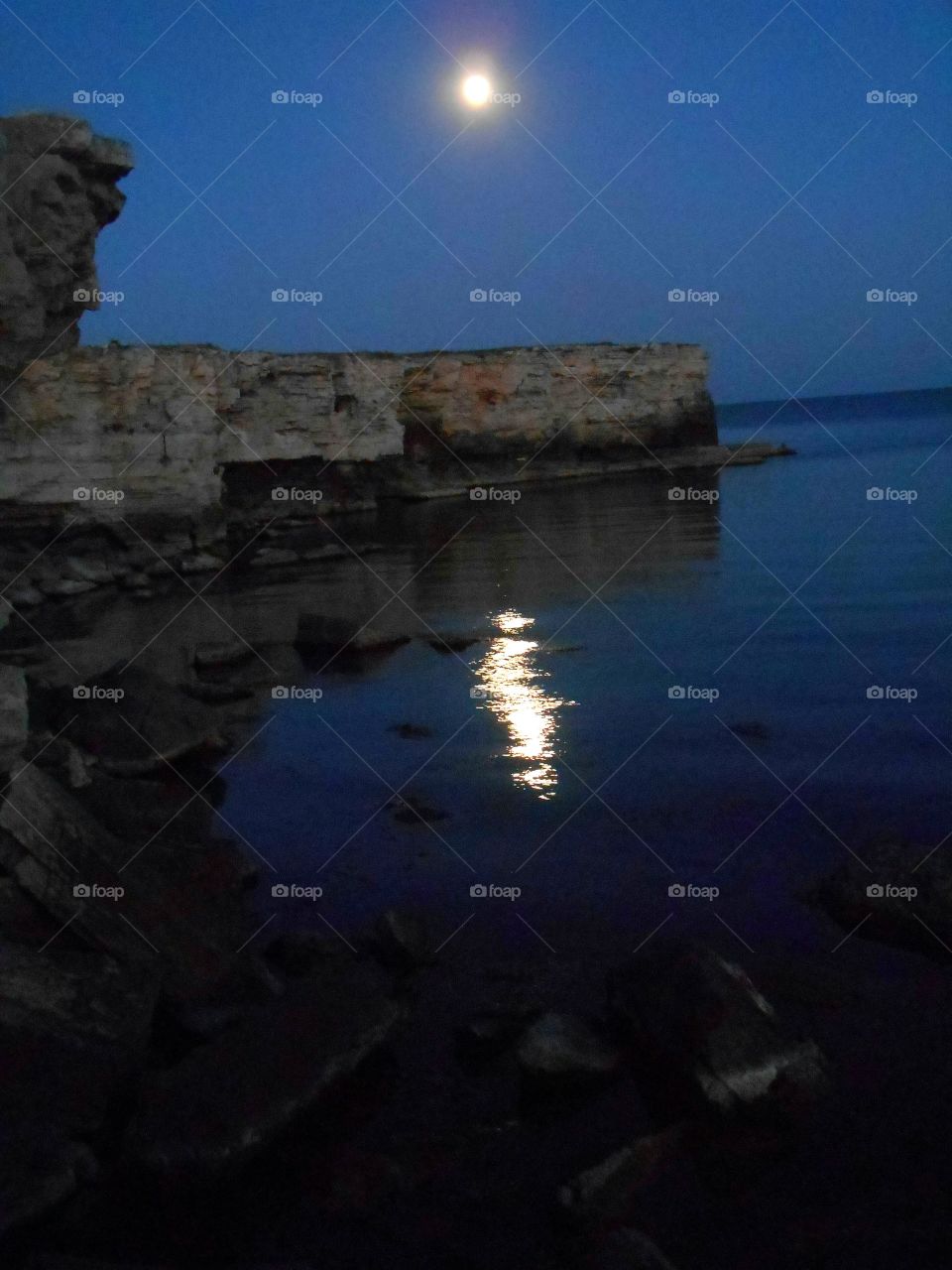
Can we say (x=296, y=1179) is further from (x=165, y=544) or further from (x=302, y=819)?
(x=165, y=544)

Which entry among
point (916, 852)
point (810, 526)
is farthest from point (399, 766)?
point (810, 526)

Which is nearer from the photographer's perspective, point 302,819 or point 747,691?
point 302,819

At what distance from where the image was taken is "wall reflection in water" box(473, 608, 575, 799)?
32.4 feet

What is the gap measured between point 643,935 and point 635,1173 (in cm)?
216

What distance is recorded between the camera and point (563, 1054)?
18.0 ft

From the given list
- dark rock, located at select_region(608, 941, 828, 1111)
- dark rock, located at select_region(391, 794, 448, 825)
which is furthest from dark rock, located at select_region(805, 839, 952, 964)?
dark rock, located at select_region(391, 794, 448, 825)

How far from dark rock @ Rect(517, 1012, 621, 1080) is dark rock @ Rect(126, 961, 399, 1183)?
0.73 m

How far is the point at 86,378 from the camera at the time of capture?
77.2ft

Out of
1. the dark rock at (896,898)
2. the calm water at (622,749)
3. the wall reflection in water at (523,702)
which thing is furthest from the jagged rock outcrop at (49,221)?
the dark rock at (896,898)

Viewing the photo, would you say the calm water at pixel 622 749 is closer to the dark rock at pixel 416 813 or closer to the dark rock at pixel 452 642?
the dark rock at pixel 416 813

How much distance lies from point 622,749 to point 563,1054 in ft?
16.3

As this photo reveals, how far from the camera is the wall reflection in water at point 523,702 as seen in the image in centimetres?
989

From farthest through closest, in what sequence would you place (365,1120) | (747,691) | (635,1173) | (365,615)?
1. (365,615)
2. (747,691)
3. (365,1120)
4. (635,1173)

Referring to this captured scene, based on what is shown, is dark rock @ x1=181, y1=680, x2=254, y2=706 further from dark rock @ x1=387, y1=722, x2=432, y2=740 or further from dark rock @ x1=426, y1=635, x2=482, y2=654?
dark rock @ x1=426, y1=635, x2=482, y2=654
